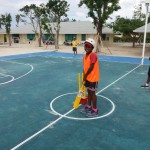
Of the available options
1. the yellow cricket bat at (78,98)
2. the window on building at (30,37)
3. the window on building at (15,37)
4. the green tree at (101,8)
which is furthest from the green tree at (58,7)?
the yellow cricket bat at (78,98)

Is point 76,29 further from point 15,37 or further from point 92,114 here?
point 92,114

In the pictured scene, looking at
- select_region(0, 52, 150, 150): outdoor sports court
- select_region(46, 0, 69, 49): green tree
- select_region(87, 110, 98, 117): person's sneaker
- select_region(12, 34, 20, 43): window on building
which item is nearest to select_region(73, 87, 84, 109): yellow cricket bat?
select_region(0, 52, 150, 150): outdoor sports court

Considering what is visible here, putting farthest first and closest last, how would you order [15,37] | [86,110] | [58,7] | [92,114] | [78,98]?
[15,37]
[58,7]
[78,98]
[86,110]
[92,114]

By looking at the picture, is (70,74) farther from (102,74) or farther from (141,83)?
(141,83)

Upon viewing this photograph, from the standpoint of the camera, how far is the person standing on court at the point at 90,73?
549 centimetres

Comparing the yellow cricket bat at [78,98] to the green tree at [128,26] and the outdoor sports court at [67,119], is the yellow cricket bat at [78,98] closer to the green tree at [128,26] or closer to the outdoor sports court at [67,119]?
the outdoor sports court at [67,119]

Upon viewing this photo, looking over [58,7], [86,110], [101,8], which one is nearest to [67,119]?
[86,110]

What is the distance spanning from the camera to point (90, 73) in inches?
223

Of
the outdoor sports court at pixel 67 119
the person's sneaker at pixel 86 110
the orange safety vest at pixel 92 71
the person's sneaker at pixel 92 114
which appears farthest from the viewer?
the person's sneaker at pixel 86 110

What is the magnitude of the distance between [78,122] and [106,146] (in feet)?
4.23

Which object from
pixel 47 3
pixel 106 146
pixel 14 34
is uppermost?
pixel 47 3

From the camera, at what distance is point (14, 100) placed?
7312 millimetres

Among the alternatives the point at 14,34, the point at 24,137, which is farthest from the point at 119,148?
the point at 14,34

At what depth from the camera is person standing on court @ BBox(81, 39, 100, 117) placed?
5494 millimetres
